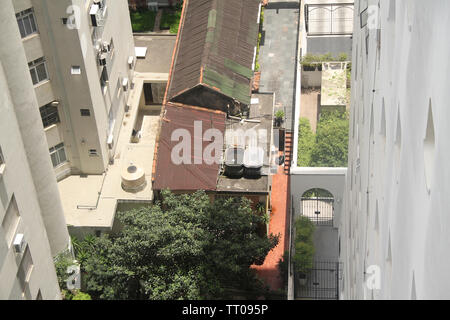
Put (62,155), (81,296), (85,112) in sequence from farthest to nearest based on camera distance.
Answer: (62,155)
(85,112)
(81,296)

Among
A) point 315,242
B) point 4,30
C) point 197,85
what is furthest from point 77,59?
point 315,242

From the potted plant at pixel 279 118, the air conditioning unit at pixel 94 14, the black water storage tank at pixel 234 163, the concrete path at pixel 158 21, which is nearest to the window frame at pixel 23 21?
the air conditioning unit at pixel 94 14

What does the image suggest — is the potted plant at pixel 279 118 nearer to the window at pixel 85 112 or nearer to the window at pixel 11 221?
the window at pixel 85 112

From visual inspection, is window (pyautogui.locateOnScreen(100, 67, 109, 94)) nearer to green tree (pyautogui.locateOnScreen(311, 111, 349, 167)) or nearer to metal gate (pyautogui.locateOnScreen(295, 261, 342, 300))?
green tree (pyautogui.locateOnScreen(311, 111, 349, 167))

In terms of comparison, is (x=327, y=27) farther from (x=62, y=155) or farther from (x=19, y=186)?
(x=19, y=186)

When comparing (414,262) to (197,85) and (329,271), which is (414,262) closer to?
(329,271)

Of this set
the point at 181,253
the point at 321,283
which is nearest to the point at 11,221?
the point at 181,253

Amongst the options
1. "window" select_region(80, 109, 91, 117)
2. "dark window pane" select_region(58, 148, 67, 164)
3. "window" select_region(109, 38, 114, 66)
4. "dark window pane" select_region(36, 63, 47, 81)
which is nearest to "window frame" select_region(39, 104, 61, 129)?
"window" select_region(80, 109, 91, 117)
